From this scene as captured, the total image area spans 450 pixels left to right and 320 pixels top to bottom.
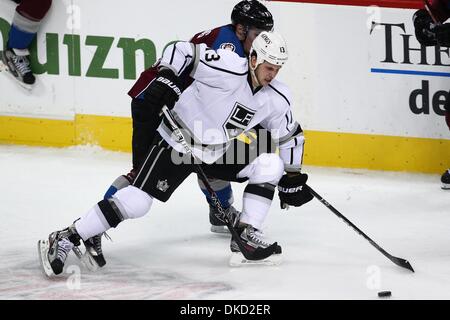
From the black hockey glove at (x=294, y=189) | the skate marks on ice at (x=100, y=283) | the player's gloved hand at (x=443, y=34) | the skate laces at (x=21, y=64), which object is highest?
the player's gloved hand at (x=443, y=34)

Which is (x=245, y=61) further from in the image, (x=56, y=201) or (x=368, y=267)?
(x=56, y=201)

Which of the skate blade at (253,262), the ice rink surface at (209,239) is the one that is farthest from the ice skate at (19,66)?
the skate blade at (253,262)

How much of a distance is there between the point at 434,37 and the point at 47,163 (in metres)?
2.27

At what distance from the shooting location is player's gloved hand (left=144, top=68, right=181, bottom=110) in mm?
4645

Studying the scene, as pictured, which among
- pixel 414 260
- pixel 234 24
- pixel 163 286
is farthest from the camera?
pixel 234 24

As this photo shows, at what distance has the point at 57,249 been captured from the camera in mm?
4730

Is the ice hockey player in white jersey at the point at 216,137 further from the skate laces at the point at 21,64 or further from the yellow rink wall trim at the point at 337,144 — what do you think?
the skate laces at the point at 21,64

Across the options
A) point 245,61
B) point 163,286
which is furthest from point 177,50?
point 163,286

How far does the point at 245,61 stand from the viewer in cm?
486

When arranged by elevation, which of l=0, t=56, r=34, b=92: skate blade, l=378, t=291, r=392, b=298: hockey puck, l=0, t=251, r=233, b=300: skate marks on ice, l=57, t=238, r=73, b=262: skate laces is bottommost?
l=0, t=251, r=233, b=300: skate marks on ice

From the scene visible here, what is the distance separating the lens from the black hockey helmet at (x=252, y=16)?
567cm

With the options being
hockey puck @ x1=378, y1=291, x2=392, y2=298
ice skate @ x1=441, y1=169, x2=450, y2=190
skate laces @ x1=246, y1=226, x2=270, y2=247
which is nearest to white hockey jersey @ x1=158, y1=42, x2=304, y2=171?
skate laces @ x1=246, y1=226, x2=270, y2=247

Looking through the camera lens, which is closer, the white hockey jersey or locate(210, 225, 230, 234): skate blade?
the white hockey jersey

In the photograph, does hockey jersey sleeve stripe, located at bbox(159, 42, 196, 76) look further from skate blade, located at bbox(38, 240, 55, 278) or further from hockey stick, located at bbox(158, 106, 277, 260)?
skate blade, located at bbox(38, 240, 55, 278)
